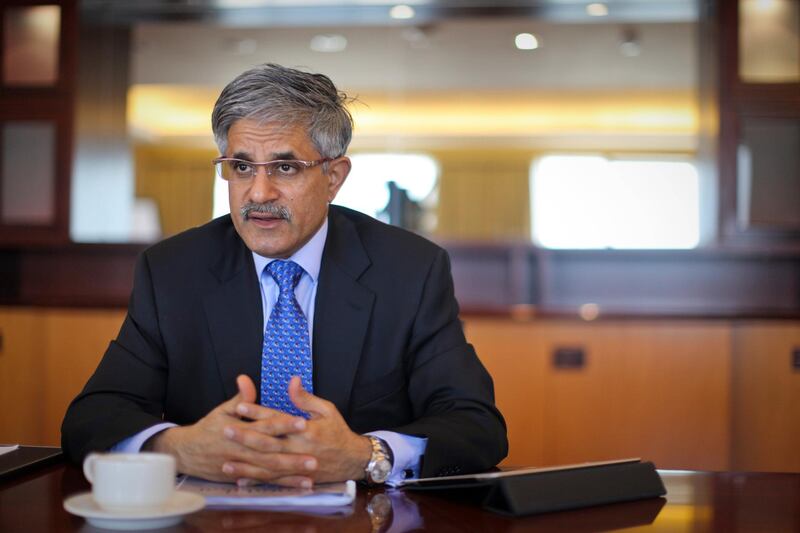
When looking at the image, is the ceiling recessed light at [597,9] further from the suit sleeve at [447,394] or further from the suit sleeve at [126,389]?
the suit sleeve at [126,389]

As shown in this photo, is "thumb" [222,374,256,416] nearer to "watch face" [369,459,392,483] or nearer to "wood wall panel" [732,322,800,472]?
"watch face" [369,459,392,483]

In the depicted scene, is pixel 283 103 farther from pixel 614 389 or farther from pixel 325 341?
pixel 614 389

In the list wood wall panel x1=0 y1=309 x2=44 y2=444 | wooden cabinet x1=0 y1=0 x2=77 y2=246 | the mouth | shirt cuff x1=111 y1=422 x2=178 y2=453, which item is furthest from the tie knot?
wooden cabinet x1=0 y1=0 x2=77 y2=246

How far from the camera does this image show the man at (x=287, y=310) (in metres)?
1.71

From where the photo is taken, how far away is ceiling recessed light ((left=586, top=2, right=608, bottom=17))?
18.2ft

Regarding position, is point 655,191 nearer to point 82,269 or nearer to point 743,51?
point 743,51

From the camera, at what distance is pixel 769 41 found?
4.47 m

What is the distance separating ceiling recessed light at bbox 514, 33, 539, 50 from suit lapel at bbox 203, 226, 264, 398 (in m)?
5.25

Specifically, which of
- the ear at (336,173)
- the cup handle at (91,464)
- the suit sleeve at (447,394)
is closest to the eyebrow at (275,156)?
the ear at (336,173)

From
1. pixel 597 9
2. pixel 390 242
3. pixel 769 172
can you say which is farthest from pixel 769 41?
pixel 390 242

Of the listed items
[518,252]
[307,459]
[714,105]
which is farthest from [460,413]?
[714,105]

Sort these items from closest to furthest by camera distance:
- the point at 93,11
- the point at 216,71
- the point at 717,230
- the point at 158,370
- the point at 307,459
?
the point at 307,459, the point at 158,370, the point at 717,230, the point at 93,11, the point at 216,71

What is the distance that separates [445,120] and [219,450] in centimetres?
725

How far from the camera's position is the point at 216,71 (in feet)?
23.7
